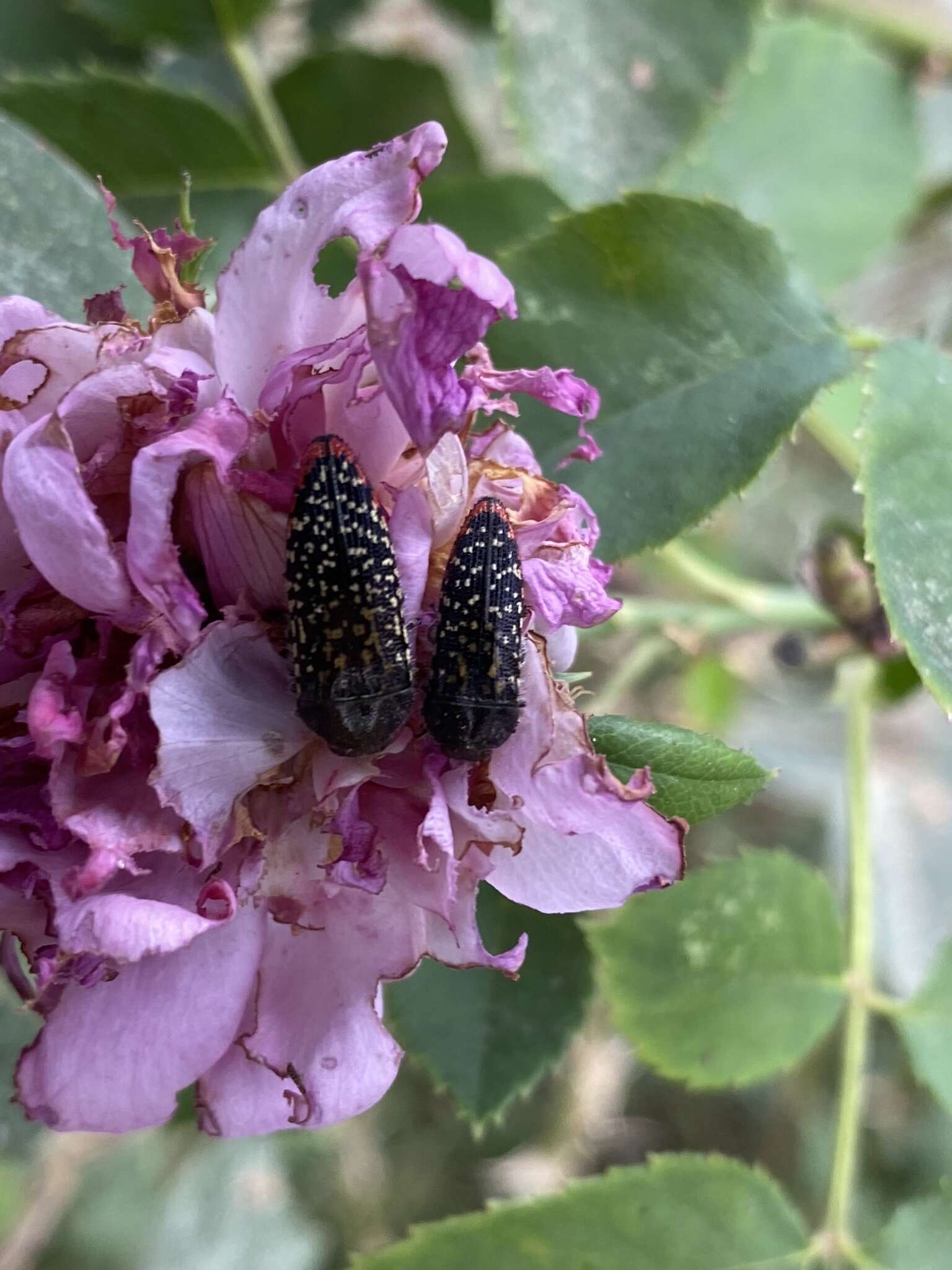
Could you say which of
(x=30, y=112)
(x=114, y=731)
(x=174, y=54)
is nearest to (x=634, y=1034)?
(x=114, y=731)

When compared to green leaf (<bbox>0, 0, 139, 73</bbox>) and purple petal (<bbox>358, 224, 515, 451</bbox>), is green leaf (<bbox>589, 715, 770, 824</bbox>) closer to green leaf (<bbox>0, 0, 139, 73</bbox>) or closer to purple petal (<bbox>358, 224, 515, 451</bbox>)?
purple petal (<bbox>358, 224, 515, 451</bbox>)

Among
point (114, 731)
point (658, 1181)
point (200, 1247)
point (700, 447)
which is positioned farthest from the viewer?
point (200, 1247)

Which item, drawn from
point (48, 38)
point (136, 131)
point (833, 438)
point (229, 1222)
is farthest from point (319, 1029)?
point (229, 1222)

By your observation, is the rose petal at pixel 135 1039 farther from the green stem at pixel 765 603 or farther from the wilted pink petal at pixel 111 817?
the green stem at pixel 765 603

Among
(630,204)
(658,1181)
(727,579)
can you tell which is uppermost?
(630,204)

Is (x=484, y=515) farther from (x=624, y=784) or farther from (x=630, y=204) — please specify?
(x=630, y=204)

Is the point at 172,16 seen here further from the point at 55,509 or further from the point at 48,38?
the point at 55,509
